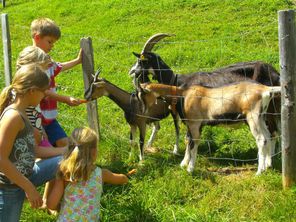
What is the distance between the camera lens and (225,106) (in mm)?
5355

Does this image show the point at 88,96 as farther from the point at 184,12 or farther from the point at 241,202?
the point at 184,12

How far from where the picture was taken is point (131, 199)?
4523mm

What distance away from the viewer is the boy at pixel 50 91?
4469mm

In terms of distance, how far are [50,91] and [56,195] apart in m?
1.31

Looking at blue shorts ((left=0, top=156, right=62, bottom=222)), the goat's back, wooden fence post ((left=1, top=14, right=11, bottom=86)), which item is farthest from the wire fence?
blue shorts ((left=0, top=156, right=62, bottom=222))

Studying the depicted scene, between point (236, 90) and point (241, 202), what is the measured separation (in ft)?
4.49

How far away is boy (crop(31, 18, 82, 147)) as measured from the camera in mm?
4469

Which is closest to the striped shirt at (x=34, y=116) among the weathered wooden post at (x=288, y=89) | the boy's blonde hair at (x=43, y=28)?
the boy's blonde hair at (x=43, y=28)

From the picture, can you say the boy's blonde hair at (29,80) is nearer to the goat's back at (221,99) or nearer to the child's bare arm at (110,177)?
Result: the child's bare arm at (110,177)

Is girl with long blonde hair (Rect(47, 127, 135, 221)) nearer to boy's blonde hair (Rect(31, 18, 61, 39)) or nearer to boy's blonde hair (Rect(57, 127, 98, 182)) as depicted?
boy's blonde hair (Rect(57, 127, 98, 182))

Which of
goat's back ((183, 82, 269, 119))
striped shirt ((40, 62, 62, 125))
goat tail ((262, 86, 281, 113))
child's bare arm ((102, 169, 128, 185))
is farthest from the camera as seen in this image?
goat's back ((183, 82, 269, 119))

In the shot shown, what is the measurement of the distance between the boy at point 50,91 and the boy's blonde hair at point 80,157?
1106 mm

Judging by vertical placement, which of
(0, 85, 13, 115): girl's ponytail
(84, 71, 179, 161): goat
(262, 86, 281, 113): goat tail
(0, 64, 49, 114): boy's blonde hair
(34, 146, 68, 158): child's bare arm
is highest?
(0, 64, 49, 114): boy's blonde hair

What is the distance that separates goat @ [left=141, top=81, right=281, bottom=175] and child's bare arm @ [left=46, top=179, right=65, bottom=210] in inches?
83.7
